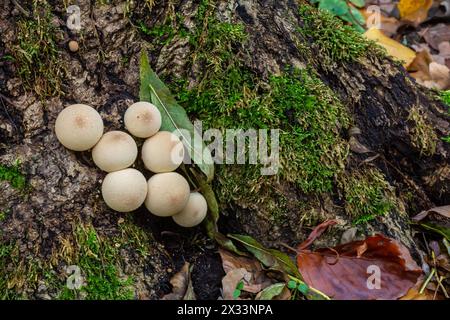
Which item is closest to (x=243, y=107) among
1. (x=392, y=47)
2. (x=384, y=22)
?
(x=392, y=47)

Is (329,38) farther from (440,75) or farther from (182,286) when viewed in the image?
(440,75)

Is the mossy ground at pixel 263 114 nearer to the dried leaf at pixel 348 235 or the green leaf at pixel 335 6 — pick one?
the dried leaf at pixel 348 235

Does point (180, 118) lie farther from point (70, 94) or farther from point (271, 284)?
point (271, 284)

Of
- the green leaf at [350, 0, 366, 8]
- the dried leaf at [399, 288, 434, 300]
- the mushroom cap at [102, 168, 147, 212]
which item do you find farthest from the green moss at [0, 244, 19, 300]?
the green leaf at [350, 0, 366, 8]

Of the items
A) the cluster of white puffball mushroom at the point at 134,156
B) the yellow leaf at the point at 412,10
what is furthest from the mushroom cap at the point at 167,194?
the yellow leaf at the point at 412,10

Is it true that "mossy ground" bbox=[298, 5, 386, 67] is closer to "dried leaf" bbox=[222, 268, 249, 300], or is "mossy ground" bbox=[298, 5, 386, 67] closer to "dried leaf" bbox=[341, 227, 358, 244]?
"dried leaf" bbox=[341, 227, 358, 244]

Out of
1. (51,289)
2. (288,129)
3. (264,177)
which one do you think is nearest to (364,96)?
(288,129)
